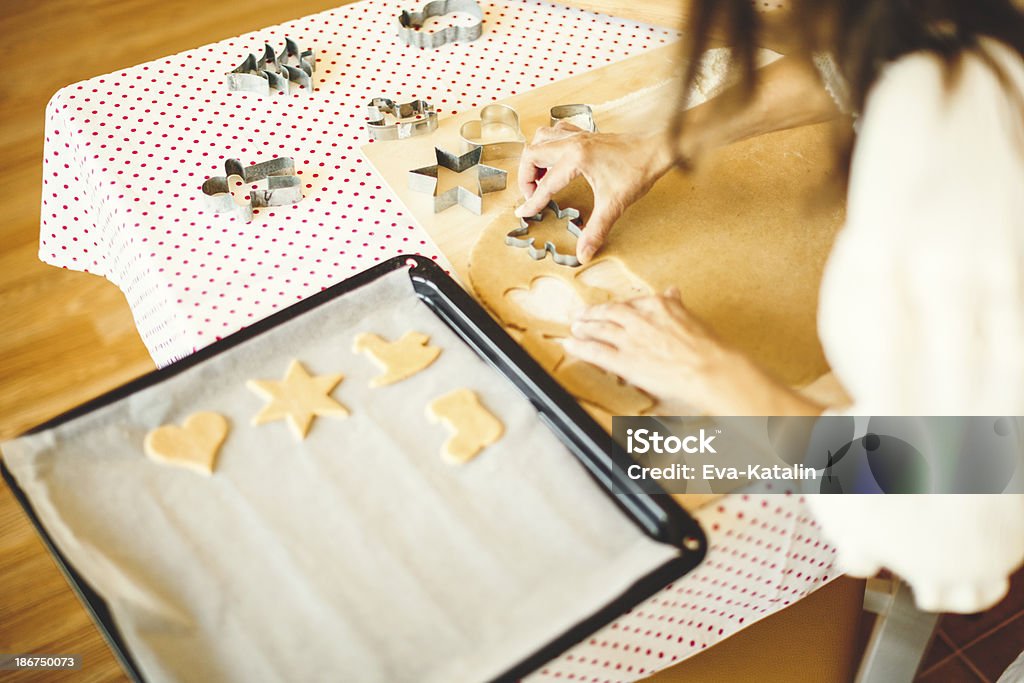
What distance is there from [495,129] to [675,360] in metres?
0.51

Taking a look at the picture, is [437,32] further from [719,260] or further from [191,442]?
[191,442]

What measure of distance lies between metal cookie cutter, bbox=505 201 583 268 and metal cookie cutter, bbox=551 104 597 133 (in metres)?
0.19

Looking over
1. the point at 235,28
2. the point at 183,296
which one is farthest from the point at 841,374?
the point at 235,28

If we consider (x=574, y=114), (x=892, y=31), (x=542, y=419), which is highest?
(x=892, y=31)

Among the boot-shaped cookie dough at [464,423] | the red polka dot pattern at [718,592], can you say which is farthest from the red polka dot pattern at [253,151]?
the red polka dot pattern at [718,592]

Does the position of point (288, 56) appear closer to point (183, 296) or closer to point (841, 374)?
point (183, 296)

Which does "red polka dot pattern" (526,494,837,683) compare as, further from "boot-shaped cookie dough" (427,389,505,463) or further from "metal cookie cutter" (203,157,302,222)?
"metal cookie cutter" (203,157,302,222)

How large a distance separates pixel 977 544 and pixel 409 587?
0.49 m

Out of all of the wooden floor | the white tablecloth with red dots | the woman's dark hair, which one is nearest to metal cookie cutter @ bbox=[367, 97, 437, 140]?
the white tablecloth with red dots

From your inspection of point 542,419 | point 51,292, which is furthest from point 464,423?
point 51,292

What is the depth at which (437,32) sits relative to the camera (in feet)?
4.26

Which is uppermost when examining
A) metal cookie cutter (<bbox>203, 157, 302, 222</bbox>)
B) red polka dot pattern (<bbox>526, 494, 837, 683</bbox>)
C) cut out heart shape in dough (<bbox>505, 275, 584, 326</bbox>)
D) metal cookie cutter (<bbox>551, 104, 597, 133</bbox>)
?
metal cookie cutter (<bbox>551, 104, 597, 133</bbox>)

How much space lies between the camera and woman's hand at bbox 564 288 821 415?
31.5 inches

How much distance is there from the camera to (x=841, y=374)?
2.46ft
